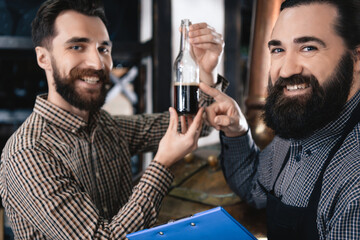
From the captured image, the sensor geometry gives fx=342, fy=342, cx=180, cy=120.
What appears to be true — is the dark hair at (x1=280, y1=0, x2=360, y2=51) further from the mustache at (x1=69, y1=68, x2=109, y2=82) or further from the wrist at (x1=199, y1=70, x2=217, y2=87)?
the mustache at (x1=69, y1=68, x2=109, y2=82)

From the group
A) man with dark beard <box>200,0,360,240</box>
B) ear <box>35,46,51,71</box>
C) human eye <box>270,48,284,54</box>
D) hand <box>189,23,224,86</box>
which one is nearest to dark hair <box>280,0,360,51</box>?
man with dark beard <box>200,0,360,240</box>

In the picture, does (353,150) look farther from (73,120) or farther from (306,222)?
(73,120)

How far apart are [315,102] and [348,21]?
37cm

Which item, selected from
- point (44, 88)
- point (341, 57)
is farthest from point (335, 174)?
point (44, 88)

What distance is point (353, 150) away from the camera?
51.2 inches

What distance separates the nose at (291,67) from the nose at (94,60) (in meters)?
0.98

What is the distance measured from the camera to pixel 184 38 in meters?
1.69

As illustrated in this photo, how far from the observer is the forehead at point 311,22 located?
142 centimetres

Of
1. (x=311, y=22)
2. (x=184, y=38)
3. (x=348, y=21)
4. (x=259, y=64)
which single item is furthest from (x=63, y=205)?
(x=259, y=64)

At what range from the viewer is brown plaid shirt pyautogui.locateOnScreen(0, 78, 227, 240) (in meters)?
1.50

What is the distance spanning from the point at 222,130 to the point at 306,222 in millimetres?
697

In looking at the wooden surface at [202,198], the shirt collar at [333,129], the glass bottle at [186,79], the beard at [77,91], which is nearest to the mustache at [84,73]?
the beard at [77,91]

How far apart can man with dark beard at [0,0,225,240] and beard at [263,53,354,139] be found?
1.30 feet

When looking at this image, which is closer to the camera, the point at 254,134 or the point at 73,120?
the point at 73,120
